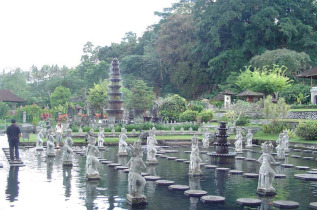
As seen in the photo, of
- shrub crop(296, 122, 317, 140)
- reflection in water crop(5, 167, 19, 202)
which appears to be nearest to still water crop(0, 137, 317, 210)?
reflection in water crop(5, 167, 19, 202)

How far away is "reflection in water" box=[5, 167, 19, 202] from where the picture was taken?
11.4 metres

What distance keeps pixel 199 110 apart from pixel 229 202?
35.2 metres

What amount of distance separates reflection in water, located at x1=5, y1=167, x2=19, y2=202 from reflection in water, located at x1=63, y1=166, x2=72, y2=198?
146 centimetres

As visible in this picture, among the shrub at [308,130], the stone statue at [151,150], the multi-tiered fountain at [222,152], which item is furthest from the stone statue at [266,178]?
the shrub at [308,130]

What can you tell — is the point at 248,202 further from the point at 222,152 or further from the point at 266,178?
the point at 222,152

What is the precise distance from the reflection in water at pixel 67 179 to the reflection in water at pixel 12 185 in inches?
57.6

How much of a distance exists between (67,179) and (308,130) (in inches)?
833

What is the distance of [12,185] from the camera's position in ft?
42.4

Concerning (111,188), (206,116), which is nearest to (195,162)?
(111,188)

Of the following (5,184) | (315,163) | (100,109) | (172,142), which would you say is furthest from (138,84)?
(5,184)

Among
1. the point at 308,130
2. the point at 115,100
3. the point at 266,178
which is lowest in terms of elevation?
the point at 266,178

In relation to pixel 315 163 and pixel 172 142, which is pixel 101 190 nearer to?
pixel 315 163

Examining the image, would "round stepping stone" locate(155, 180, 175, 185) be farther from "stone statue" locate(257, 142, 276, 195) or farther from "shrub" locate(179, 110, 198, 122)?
"shrub" locate(179, 110, 198, 122)

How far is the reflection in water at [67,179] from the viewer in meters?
12.1
